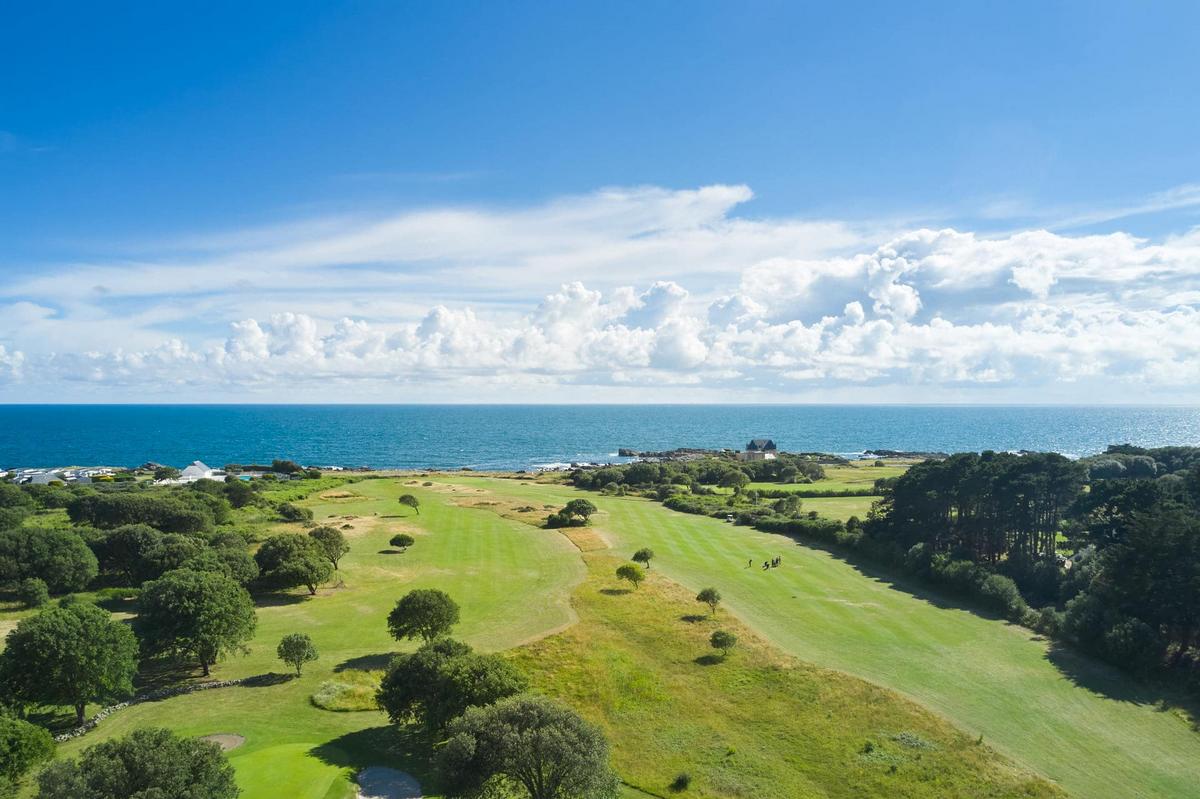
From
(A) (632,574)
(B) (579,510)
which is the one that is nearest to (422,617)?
(A) (632,574)

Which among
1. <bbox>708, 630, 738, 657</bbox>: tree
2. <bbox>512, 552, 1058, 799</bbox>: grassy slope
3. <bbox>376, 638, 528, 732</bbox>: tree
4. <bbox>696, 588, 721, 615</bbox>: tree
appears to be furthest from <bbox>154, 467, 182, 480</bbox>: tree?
<bbox>708, 630, 738, 657</bbox>: tree

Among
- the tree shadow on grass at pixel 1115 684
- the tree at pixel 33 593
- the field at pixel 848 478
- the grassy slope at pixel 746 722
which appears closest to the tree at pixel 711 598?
the grassy slope at pixel 746 722

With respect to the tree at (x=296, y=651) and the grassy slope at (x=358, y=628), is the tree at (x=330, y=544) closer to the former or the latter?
the grassy slope at (x=358, y=628)

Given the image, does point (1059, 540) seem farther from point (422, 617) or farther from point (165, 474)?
point (165, 474)

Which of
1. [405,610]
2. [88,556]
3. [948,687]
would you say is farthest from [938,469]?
[88,556]

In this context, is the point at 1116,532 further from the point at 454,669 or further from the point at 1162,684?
the point at 454,669

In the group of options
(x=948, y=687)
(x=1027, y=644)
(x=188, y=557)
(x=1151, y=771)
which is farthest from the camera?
(x=188, y=557)

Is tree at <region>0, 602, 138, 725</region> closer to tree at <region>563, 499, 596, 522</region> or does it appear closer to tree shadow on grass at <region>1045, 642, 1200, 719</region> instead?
tree shadow on grass at <region>1045, 642, 1200, 719</region>

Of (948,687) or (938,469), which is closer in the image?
(948,687)
